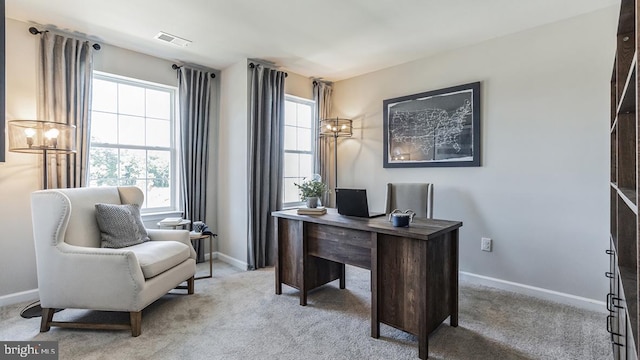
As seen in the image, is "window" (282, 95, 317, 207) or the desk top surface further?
"window" (282, 95, 317, 207)

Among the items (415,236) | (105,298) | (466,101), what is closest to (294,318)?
(415,236)

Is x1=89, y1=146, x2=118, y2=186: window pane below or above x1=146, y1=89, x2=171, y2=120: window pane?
above

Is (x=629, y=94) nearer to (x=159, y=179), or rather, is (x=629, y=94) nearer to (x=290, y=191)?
(x=290, y=191)

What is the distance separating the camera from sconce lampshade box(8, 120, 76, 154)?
240 centimetres

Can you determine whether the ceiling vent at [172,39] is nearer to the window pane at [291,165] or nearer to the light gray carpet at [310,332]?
the window pane at [291,165]

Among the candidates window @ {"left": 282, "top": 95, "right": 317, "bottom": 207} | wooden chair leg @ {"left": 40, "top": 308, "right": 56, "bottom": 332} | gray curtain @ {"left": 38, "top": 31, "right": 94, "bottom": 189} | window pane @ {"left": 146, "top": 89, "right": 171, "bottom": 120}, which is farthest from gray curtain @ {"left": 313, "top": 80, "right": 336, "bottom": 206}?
wooden chair leg @ {"left": 40, "top": 308, "right": 56, "bottom": 332}

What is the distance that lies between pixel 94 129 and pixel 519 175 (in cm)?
422

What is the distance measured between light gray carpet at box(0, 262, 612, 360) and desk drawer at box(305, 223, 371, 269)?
1.51 ft

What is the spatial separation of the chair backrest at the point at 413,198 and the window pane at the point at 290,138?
1663 mm

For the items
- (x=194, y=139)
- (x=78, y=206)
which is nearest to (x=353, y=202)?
(x=78, y=206)

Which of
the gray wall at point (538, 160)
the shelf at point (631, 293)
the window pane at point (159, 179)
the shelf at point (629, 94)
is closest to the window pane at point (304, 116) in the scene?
the gray wall at point (538, 160)

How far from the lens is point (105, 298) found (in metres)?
2.15

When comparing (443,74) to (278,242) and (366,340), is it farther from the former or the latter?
(366,340)

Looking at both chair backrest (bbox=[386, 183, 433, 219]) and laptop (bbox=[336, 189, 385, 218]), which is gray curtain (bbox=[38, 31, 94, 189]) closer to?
laptop (bbox=[336, 189, 385, 218])
